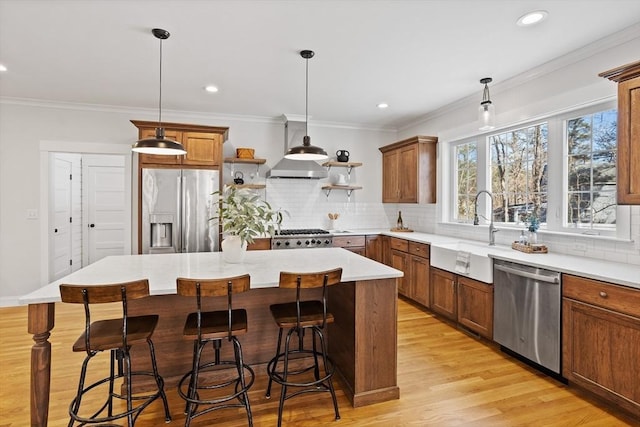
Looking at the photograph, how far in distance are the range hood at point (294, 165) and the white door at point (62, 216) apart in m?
3.42

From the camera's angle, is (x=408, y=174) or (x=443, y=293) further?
(x=408, y=174)

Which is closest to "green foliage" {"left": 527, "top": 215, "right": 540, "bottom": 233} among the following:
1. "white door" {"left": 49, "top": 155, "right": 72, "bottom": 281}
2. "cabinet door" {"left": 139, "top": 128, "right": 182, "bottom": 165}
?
"cabinet door" {"left": 139, "top": 128, "right": 182, "bottom": 165}

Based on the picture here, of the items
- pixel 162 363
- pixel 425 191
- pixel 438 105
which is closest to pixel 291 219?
pixel 425 191

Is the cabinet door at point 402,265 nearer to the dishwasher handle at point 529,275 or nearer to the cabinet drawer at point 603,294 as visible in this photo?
the dishwasher handle at point 529,275

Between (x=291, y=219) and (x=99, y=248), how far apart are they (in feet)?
12.8

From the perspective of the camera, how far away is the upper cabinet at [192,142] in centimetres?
428

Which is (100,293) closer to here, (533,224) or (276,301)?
(276,301)

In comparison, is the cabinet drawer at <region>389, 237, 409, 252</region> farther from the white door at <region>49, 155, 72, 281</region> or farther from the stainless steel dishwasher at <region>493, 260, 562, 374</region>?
the white door at <region>49, 155, 72, 281</region>

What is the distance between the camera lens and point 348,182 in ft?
19.2

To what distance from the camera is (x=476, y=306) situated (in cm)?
335

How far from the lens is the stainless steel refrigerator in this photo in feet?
13.8

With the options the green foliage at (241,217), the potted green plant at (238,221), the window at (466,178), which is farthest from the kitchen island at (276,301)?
the window at (466,178)

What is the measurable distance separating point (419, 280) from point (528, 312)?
1630 millimetres

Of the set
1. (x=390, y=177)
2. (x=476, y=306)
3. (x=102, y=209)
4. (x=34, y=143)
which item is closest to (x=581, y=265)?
(x=476, y=306)
